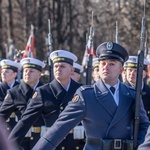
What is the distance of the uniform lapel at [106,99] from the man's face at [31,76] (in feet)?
10.7

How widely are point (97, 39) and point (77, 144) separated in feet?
117

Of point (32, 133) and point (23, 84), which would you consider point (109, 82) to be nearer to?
point (32, 133)

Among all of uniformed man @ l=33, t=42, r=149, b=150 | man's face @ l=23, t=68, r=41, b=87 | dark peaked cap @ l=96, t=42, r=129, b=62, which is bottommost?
uniformed man @ l=33, t=42, r=149, b=150

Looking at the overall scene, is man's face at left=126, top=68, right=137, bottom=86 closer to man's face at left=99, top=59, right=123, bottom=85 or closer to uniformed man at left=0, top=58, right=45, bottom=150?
uniformed man at left=0, top=58, right=45, bottom=150

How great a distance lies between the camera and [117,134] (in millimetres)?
5094

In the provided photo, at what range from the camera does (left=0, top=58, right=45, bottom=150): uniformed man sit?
25.0 feet

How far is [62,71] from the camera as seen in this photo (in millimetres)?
6961

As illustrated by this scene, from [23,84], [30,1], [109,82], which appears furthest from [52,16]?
[109,82]

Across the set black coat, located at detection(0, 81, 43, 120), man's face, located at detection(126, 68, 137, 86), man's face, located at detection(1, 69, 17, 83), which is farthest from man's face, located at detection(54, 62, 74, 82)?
man's face, located at detection(1, 69, 17, 83)

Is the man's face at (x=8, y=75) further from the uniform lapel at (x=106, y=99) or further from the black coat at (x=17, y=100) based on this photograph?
the uniform lapel at (x=106, y=99)

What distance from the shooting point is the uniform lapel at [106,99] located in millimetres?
5105

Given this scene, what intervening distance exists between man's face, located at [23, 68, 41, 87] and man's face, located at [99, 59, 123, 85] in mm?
3163

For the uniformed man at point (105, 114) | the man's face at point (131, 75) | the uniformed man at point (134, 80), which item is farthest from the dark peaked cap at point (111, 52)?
the man's face at point (131, 75)

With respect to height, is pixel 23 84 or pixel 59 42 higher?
pixel 59 42
